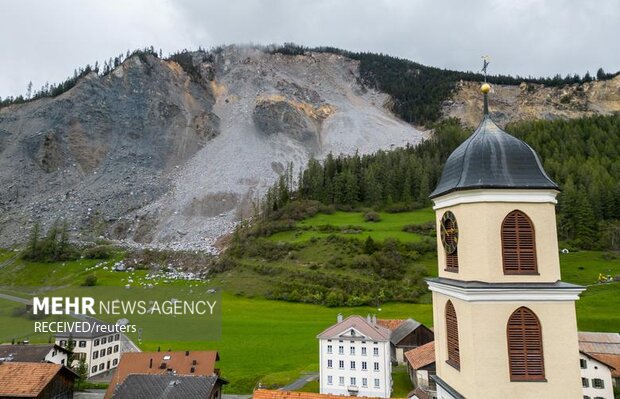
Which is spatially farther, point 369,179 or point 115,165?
point 115,165

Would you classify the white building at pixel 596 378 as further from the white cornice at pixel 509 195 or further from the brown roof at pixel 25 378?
the brown roof at pixel 25 378

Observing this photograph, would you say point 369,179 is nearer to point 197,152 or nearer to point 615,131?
point 197,152

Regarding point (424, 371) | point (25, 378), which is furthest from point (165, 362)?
point (424, 371)

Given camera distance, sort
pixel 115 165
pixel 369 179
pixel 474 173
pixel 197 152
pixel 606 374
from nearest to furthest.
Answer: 1. pixel 474 173
2. pixel 606 374
3. pixel 369 179
4. pixel 115 165
5. pixel 197 152

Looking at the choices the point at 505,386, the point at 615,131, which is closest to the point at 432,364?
the point at 505,386

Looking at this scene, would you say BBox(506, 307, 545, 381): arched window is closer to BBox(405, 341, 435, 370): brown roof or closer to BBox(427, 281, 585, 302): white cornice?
BBox(427, 281, 585, 302): white cornice

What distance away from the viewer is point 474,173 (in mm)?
11742

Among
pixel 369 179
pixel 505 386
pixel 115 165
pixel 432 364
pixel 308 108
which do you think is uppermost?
pixel 308 108

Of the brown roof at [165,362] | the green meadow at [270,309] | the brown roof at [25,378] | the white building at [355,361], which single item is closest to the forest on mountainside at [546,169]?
the green meadow at [270,309]

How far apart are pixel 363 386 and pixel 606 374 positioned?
19.3 metres

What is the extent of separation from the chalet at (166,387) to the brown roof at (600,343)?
102ft

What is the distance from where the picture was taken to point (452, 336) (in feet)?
40.8

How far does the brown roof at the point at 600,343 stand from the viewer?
3700cm

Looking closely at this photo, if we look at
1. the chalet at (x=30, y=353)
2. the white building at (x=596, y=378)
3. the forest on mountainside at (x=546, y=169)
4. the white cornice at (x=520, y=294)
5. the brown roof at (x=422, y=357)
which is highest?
the forest on mountainside at (x=546, y=169)
